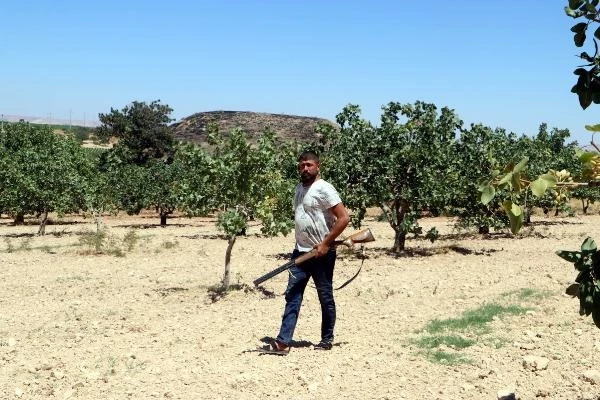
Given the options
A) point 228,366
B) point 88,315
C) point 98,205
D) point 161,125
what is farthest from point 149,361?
point 161,125

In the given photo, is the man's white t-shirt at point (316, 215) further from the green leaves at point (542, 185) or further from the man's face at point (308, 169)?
the green leaves at point (542, 185)

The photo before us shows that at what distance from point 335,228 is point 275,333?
1942 millimetres

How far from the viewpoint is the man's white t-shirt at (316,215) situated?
19.8 feet

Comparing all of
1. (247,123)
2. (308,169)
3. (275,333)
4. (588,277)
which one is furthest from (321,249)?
(247,123)

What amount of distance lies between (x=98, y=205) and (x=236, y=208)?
1594 cm

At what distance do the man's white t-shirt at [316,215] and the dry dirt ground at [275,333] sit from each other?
1.18m

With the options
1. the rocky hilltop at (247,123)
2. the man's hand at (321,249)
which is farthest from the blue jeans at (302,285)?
the rocky hilltop at (247,123)

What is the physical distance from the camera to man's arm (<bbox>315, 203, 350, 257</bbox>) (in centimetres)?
586

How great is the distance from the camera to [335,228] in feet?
19.3

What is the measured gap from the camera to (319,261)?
6059 millimetres

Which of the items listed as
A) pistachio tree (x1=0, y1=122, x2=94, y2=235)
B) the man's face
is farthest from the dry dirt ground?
pistachio tree (x1=0, y1=122, x2=94, y2=235)

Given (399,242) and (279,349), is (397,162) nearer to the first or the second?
(399,242)

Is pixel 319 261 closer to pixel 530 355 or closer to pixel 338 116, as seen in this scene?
pixel 530 355

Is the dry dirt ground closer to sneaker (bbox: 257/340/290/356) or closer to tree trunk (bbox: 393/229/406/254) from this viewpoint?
sneaker (bbox: 257/340/290/356)
